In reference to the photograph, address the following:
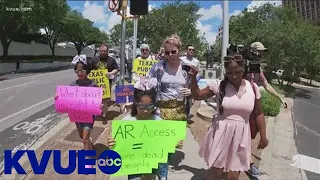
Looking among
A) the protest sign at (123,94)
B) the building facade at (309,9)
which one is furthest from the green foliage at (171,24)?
the building facade at (309,9)

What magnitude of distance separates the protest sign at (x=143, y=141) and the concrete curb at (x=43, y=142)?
2088 mm

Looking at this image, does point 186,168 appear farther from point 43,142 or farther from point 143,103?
point 43,142

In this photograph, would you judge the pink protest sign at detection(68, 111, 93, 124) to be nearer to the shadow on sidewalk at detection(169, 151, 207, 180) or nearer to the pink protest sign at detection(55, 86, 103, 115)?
the pink protest sign at detection(55, 86, 103, 115)

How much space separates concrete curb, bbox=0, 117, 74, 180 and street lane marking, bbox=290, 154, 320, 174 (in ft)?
13.1

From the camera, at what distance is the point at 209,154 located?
12.3ft

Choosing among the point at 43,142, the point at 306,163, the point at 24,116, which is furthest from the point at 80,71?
the point at 24,116

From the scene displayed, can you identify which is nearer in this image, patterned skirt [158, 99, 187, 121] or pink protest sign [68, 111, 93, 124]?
patterned skirt [158, 99, 187, 121]

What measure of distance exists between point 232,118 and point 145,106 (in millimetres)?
853

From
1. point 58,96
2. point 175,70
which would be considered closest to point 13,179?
point 58,96

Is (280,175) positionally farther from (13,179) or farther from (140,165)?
(13,179)

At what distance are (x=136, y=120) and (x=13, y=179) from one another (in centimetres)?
228

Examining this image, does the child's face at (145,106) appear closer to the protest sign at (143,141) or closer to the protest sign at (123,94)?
the protest sign at (143,141)

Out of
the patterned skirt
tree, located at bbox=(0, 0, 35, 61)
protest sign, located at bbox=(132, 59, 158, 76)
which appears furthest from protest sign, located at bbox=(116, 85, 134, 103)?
tree, located at bbox=(0, 0, 35, 61)

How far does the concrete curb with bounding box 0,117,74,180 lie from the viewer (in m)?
4.76
